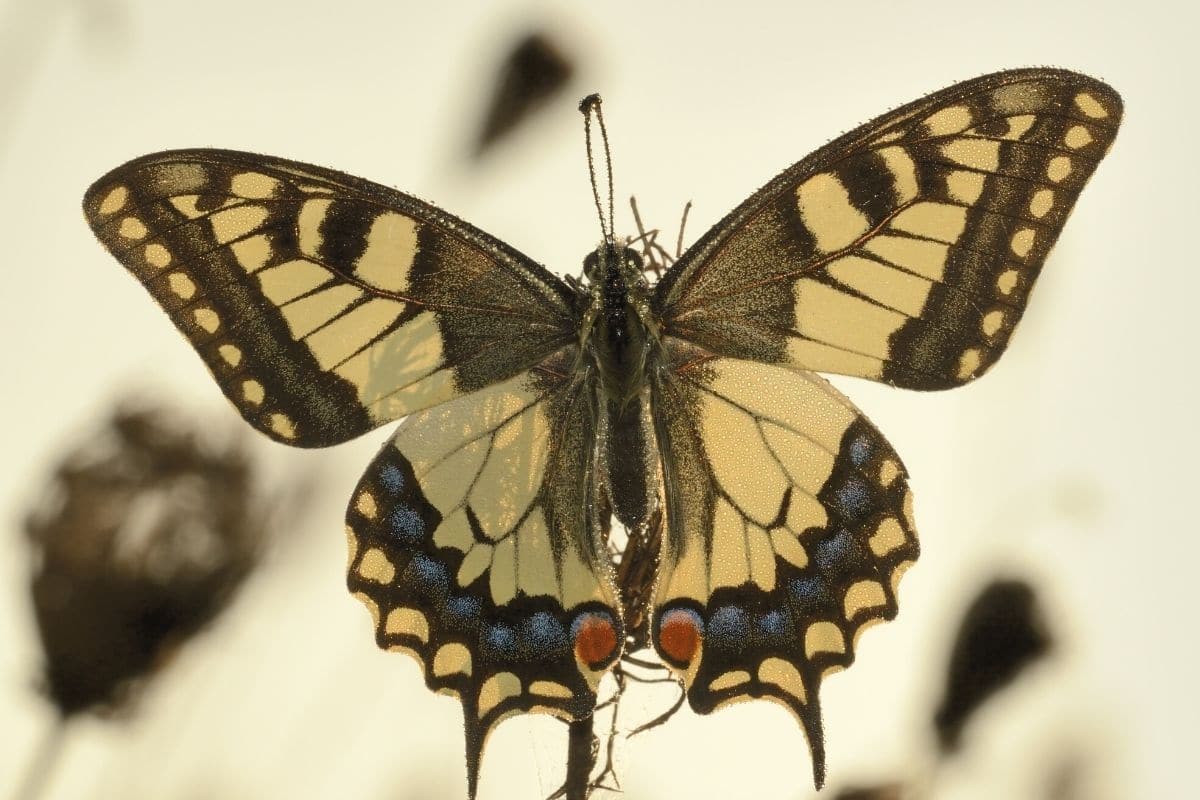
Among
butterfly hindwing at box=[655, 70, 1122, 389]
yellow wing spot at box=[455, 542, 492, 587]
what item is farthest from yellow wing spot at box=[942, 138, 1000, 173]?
yellow wing spot at box=[455, 542, 492, 587]

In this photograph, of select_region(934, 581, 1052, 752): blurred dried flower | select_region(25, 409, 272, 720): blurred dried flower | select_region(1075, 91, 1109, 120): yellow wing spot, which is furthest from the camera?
select_region(25, 409, 272, 720): blurred dried flower

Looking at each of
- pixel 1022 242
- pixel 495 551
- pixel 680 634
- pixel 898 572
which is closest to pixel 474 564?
pixel 495 551

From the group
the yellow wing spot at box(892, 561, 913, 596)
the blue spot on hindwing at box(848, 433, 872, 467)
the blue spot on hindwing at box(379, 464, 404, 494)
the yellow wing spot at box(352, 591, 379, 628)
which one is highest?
the blue spot on hindwing at box(379, 464, 404, 494)

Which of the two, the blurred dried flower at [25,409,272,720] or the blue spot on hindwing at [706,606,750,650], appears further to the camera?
the blurred dried flower at [25,409,272,720]

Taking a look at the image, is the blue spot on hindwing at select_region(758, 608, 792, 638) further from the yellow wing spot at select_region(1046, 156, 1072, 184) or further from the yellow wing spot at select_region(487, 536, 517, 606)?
the yellow wing spot at select_region(1046, 156, 1072, 184)

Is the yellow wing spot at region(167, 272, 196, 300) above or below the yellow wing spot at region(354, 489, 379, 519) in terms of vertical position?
above

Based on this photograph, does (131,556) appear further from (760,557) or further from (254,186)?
(760,557)

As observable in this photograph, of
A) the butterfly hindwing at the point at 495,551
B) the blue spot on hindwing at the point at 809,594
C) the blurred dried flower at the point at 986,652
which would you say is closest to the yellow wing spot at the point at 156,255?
the butterfly hindwing at the point at 495,551

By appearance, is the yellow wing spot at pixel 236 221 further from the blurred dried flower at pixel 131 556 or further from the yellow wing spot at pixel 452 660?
the blurred dried flower at pixel 131 556
